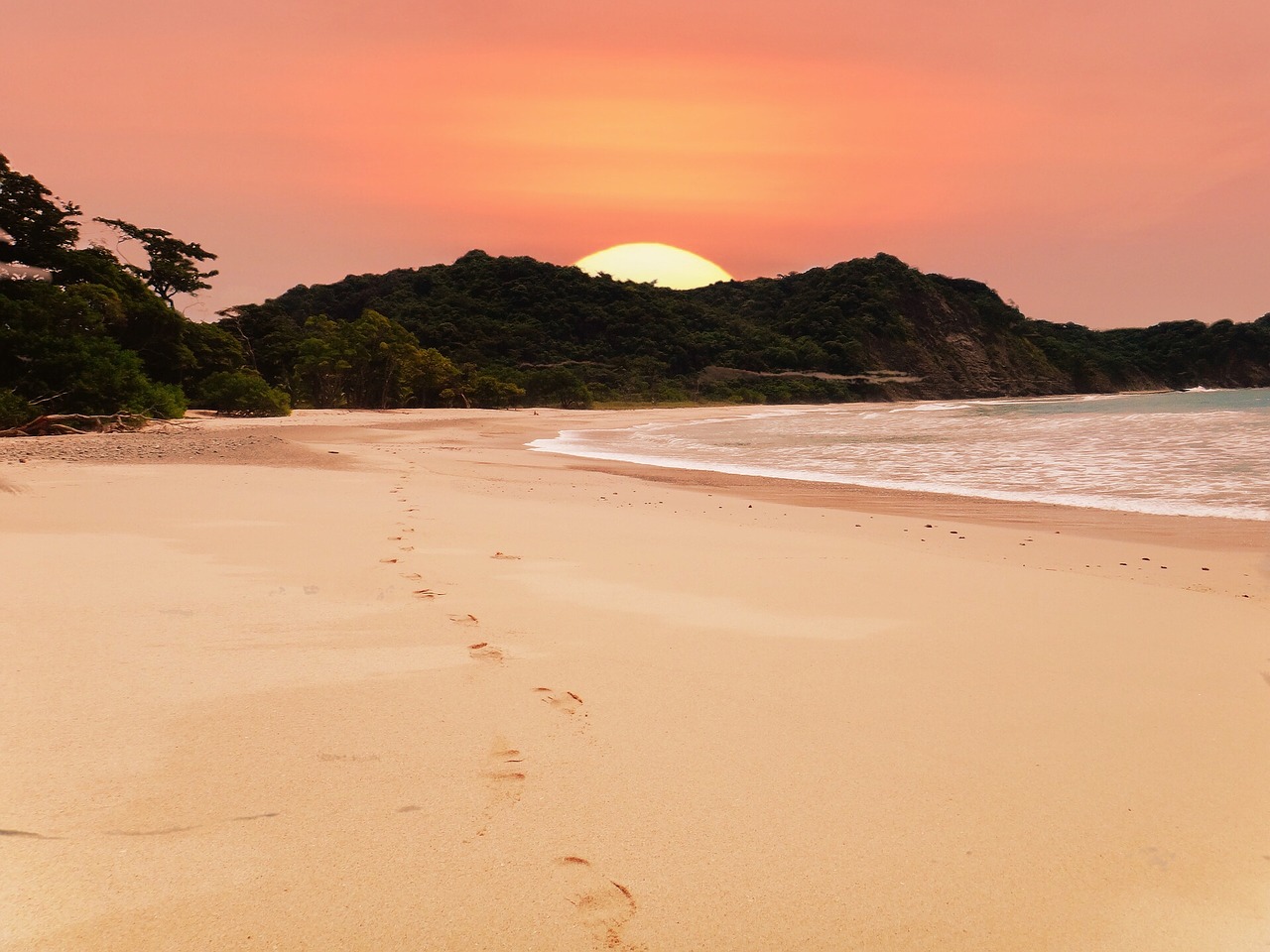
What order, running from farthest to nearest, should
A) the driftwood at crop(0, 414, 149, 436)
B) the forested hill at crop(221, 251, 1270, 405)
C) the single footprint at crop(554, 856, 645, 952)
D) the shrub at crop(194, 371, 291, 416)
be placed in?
the forested hill at crop(221, 251, 1270, 405)
the shrub at crop(194, 371, 291, 416)
the driftwood at crop(0, 414, 149, 436)
the single footprint at crop(554, 856, 645, 952)

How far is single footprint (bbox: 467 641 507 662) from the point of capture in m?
2.95

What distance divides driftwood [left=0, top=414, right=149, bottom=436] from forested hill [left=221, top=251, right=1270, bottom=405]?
1708 centimetres

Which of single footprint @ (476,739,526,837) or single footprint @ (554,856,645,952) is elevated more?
single footprint @ (476,739,526,837)

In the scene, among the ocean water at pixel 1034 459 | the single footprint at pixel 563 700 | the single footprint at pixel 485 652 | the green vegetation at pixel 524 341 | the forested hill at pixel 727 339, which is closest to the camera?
the single footprint at pixel 563 700

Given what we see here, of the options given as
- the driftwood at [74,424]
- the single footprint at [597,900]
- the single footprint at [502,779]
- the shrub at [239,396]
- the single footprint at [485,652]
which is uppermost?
the shrub at [239,396]

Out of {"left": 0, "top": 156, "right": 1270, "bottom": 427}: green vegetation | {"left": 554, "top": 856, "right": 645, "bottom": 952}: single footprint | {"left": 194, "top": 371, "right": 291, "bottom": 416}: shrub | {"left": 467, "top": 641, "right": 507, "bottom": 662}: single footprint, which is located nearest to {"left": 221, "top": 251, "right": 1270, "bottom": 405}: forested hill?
{"left": 0, "top": 156, "right": 1270, "bottom": 427}: green vegetation

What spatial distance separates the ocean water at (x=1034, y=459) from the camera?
9.24 m

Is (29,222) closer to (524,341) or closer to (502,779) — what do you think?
(502,779)

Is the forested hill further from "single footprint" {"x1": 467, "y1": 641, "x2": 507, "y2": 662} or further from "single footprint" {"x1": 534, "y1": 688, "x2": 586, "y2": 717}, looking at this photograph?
"single footprint" {"x1": 534, "y1": 688, "x2": 586, "y2": 717}

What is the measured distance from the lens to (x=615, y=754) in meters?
2.18

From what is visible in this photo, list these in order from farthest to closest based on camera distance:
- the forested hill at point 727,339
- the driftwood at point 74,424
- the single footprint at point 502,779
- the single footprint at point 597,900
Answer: the forested hill at point 727,339 → the driftwood at point 74,424 → the single footprint at point 502,779 → the single footprint at point 597,900

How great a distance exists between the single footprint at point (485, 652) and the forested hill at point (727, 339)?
36325 millimetres

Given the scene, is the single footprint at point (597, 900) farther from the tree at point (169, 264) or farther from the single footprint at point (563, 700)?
the tree at point (169, 264)

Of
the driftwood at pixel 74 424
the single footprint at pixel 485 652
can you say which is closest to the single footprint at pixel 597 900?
the single footprint at pixel 485 652
